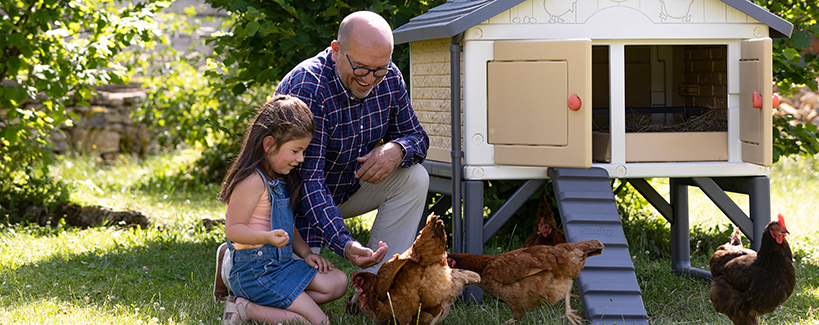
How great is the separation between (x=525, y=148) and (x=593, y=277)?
78cm

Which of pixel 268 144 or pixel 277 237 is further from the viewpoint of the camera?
pixel 268 144

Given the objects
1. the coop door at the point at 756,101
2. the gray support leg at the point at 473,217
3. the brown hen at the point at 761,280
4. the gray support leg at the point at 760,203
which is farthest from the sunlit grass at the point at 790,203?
the gray support leg at the point at 473,217

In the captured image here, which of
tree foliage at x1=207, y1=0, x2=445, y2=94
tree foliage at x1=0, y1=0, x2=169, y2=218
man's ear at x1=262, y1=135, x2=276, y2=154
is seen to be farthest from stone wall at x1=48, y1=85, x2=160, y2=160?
man's ear at x1=262, y1=135, x2=276, y2=154

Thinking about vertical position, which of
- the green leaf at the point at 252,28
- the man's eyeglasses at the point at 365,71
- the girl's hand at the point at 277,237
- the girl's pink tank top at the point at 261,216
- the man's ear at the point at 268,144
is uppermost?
the green leaf at the point at 252,28

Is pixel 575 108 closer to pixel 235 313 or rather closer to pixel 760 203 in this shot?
pixel 760 203

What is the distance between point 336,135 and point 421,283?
826mm

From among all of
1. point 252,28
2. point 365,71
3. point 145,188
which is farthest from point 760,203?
point 145,188

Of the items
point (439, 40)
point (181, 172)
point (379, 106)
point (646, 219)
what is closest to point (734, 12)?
point (439, 40)

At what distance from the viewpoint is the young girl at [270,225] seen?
315cm

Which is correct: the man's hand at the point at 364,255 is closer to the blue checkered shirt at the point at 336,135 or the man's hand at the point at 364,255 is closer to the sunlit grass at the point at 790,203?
the blue checkered shirt at the point at 336,135

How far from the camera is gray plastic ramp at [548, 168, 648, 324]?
3295mm

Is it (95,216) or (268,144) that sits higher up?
(268,144)

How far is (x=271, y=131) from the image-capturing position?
3.17 metres

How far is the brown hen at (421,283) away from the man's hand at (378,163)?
41cm
